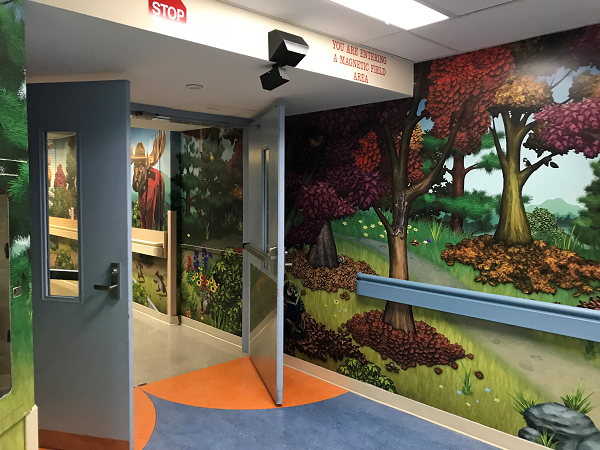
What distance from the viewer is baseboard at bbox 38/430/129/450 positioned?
2764 millimetres

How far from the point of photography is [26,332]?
1.66 meters

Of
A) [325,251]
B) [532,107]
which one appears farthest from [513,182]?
[325,251]

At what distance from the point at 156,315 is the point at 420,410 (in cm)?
345

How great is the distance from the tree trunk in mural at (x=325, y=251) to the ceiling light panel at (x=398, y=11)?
1858 millimetres

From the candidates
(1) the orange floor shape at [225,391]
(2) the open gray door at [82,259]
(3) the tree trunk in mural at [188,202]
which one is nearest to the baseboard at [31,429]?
(2) the open gray door at [82,259]

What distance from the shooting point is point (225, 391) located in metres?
3.71

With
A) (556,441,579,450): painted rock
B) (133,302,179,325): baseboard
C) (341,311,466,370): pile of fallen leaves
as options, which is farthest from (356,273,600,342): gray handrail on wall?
(133,302,179,325): baseboard

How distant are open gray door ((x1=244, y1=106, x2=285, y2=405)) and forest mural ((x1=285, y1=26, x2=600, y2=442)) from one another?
41cm

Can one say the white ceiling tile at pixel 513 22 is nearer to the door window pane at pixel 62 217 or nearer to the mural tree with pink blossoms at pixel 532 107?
the mural tree with pink blossoms at pixel 532 107

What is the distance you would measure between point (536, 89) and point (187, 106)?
250 centimetres

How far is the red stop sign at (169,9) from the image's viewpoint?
191 cm

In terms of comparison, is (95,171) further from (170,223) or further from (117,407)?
(170,223)

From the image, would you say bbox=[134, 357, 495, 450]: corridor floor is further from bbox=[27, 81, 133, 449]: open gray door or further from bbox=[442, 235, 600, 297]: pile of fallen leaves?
bbox=[442, 235, 600, 297]: pile of fallen leaves

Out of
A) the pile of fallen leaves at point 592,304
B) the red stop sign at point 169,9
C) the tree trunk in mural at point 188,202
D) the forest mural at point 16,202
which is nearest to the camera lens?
the forest mural at point 16,202
